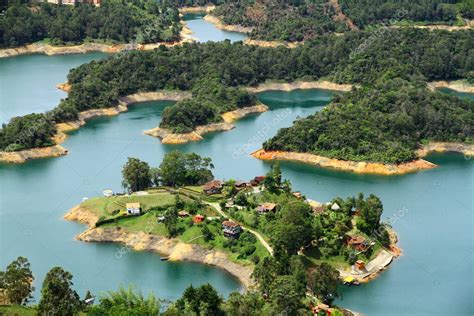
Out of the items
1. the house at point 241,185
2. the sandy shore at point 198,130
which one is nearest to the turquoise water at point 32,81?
the sandy shore at point 198,130

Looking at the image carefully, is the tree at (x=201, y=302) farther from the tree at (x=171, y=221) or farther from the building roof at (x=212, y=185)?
the building roof at (x=212, y=185)

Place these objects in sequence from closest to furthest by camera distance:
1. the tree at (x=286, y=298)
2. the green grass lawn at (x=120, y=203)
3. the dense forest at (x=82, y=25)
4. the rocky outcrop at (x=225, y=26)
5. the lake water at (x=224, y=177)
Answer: the tree at (x=286, y=298) < the lake water at (x=224, y=177) < the green grass lawn at (x=120, y=203) < the dense forest at (x=82, y=25) < the rocky outcrop at (x=225, y=26)

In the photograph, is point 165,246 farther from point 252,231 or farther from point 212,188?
point 212,188

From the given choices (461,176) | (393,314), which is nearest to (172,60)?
(461,176)

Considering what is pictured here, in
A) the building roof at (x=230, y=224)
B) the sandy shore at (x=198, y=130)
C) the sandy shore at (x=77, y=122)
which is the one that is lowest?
the sandy shore at (x=77, y=122)

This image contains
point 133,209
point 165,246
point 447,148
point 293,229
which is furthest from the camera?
point 447,148

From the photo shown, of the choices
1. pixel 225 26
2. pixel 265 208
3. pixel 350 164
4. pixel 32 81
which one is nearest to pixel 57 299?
pixel 265 208
